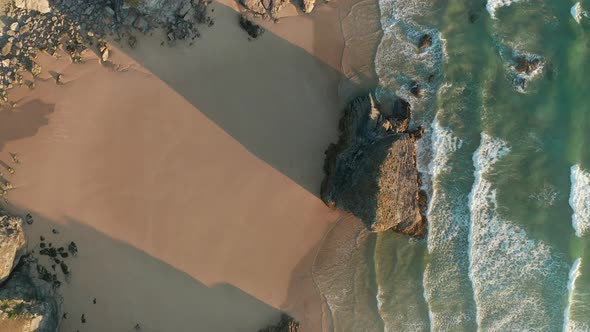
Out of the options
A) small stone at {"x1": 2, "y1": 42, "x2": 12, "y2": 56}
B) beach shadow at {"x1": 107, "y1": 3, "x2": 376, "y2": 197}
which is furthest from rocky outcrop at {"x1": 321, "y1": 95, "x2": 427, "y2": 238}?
small stone at {"x1": 2, "y1": 42, "x2": 12, "y2": 56}

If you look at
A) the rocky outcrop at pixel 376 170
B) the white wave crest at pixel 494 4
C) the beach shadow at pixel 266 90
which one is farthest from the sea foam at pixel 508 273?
the beach shadow at pixel 266 90

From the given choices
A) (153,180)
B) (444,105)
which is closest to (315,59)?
(444,105)

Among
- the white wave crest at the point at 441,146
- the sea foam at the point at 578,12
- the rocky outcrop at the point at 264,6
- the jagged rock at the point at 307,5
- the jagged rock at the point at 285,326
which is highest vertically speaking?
the sea foam at the point at 578,12

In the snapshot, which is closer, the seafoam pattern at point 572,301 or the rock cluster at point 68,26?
the rock cluster at point 68,26

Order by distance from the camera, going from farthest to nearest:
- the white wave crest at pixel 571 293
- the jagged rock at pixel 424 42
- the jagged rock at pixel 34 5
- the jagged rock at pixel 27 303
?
1. the jagged rock at pixel 424 42
2. the white wave crest at pixel 571 293
3. the jagged rock at pixel 34 5
4. the jagged rock at pixel 27 303

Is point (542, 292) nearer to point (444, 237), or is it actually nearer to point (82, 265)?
point (444, 237)

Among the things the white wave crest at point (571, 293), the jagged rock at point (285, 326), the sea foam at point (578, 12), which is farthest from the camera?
the sea foam at point (578, 12)

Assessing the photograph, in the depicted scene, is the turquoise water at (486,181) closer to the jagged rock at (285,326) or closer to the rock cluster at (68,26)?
the jagged rock at (285,326)

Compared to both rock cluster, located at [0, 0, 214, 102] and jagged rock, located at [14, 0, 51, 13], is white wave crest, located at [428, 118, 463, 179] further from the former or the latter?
jagged rock, located at [14, 0, 51, 13]
